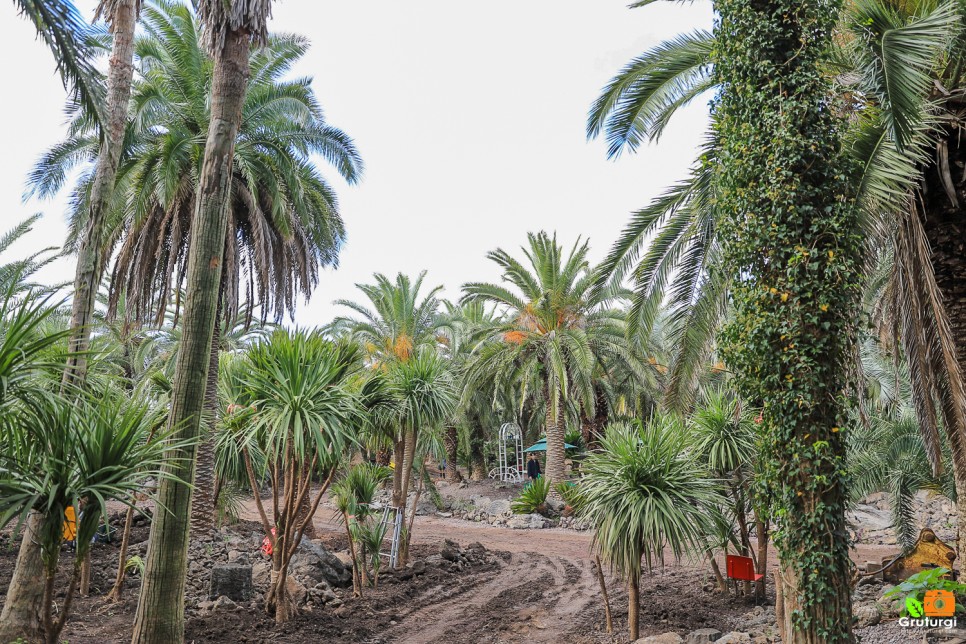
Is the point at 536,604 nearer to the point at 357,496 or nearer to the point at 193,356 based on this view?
the point at 357,496

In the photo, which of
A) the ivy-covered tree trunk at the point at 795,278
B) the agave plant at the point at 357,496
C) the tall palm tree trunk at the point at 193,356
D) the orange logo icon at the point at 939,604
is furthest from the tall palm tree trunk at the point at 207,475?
the orange logo icon at the point at 939,604

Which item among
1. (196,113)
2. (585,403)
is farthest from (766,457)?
(585,403)

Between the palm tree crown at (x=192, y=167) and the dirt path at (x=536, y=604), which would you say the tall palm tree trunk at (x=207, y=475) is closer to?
the palm tree crown at (x=192, y=167)

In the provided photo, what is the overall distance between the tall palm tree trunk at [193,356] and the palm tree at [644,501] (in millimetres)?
4589

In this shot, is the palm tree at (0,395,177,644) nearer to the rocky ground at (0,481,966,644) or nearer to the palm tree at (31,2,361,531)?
the rocky ground at (0,481,966,644)

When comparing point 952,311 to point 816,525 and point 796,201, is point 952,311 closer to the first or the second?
point 796,201

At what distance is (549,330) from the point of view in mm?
22094

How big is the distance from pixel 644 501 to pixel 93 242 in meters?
7.54

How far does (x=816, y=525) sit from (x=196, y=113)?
12.6 meters

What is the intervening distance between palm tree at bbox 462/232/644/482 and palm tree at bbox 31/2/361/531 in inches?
345

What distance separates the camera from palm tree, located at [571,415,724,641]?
7.38 metres

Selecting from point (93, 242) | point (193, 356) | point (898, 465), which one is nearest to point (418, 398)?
point (93, 242)

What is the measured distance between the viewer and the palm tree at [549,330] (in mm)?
21719

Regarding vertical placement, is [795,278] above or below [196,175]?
below
